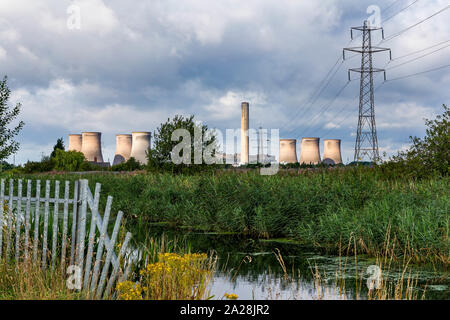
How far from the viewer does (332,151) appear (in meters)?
34.9

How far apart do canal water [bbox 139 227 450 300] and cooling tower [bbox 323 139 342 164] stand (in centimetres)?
2682

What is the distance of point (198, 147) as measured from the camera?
18.0 metres

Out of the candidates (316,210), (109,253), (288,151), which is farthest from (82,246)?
(288,151)

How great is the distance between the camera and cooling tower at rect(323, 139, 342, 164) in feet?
114

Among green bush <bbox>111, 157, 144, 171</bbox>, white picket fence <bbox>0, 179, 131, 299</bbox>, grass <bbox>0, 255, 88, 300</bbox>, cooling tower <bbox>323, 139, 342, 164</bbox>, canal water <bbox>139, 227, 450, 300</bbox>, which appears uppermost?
cooling tower <bbox>323, 139, 342, 164</bbox>

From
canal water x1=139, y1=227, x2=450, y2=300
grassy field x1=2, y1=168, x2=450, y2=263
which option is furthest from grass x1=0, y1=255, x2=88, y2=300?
grassy field x1=2, y1=168, x2=450, y2=263

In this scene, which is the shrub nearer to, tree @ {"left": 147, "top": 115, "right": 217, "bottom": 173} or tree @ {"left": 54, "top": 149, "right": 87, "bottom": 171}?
tree @ {"left": 147, "top": 115, "right": 217, "bottom": 173}

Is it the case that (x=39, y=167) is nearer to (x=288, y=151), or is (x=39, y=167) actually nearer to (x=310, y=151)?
(x=288, y=151)

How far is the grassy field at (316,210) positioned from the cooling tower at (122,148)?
2255cm

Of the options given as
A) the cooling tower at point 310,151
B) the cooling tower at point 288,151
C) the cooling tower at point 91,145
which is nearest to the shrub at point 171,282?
the cooling tower at point 310,151
